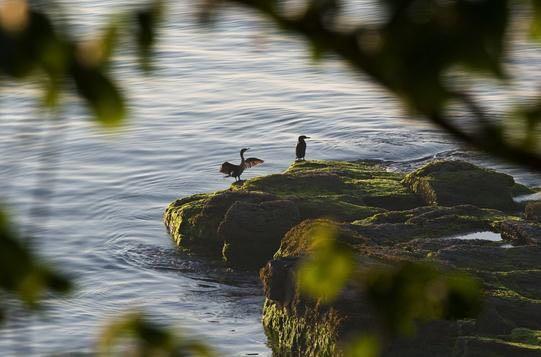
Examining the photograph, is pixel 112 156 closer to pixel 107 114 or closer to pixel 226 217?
pixel 226 217

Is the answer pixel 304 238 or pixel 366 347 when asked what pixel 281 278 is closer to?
pixel 304 238

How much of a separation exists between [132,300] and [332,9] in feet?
62.0

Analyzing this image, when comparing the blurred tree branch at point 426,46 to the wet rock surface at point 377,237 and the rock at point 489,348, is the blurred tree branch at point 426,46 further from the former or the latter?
the rock at point 489,348

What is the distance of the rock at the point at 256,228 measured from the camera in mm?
20562

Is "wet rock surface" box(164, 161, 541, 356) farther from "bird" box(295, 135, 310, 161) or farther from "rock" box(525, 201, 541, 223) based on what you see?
"bird" box(295, 135, 310, 161)

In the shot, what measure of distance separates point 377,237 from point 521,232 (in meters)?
2.40

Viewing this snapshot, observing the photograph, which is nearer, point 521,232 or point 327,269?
point 327,269

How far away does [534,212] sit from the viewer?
20.5m

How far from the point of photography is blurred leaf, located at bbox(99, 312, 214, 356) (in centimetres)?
229

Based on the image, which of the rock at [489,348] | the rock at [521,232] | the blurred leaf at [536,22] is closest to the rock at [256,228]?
the rock at [521,232]

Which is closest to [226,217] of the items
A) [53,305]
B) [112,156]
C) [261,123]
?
[53,305]

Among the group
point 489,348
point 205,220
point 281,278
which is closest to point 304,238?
point 281,278

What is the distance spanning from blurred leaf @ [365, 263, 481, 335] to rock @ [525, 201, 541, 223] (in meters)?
18.3

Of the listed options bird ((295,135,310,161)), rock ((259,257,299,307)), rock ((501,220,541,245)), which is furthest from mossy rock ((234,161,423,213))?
rock ((259,257,299,307))
